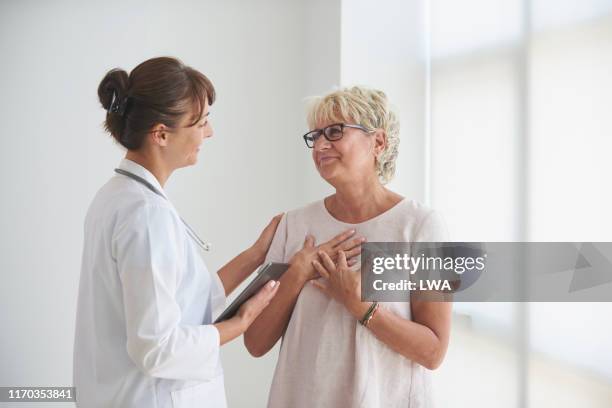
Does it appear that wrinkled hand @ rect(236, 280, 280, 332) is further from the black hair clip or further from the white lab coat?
the black hair clip

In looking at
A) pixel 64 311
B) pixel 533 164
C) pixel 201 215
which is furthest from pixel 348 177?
pixel 64 311

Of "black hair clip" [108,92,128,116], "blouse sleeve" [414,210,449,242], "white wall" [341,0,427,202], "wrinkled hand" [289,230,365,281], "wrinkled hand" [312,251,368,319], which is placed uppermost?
"white wall" [341,0,427,202]

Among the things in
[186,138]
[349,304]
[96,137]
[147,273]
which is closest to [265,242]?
[349,304]

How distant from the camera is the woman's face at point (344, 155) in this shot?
172 cm

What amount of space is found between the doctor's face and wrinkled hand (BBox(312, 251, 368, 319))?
1.46 feet

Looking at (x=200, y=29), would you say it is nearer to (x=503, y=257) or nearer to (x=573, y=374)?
(x=503, y=257)

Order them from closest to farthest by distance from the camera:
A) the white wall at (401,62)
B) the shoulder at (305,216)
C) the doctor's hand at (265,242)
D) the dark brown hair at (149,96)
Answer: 1. the dark brown hair at (149,96)
2. the shoulder at (305,216)
3. the doctor's hand at (265,242)
4. the white wall at (401,62)

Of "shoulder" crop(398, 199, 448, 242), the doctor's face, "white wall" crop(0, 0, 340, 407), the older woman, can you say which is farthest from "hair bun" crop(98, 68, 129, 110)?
"white wall" crop(0, 0, 340, 407)

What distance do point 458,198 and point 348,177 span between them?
1.12 meters

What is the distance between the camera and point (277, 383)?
1700 mm

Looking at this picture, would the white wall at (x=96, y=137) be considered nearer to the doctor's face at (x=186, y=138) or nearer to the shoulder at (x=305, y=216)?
the shoulder at (x=305, y=216)

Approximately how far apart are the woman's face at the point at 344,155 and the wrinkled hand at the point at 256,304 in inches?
13.8

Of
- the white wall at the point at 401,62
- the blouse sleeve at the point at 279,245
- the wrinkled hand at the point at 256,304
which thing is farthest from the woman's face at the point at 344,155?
the white wall at the point at 401,62

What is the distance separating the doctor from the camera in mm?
1335
